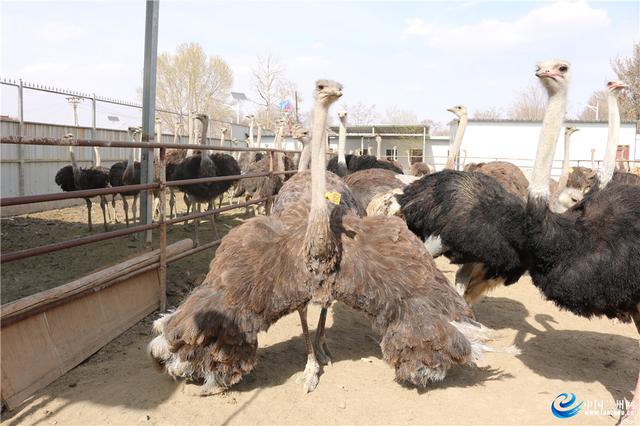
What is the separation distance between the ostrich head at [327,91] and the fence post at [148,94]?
2.87 m

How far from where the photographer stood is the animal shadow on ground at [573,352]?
388cm

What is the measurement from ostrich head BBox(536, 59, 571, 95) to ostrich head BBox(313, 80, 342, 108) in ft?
4.50

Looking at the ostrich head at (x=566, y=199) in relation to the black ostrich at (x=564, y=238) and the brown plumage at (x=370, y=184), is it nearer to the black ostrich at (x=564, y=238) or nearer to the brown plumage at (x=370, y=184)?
the brown plumage at (x=370, y=184)

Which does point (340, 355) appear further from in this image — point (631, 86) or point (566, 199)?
point (631, 86)

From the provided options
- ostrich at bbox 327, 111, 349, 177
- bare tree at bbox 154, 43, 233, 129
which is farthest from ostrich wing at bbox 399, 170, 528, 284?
bare tree at bbox 154, 43, 233, 129

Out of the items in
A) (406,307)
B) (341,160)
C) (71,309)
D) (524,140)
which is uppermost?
(524,140)

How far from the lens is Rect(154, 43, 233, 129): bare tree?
35.1 metres

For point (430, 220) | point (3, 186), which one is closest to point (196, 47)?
point (3, 186)

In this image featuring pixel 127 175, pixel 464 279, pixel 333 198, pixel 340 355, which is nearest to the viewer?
pixel 333 198

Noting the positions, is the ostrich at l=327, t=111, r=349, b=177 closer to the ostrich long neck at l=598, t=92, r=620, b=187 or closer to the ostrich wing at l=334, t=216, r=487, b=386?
the ostrich long neck at l=598, t=92, r=620, b=187

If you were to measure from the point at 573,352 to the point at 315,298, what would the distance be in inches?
96.3

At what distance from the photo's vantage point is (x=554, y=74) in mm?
3492

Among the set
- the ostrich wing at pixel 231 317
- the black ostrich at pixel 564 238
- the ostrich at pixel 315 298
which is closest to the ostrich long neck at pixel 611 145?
the black ostrich at pixel 564 238

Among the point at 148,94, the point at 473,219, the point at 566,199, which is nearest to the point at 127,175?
the point at 148,94
